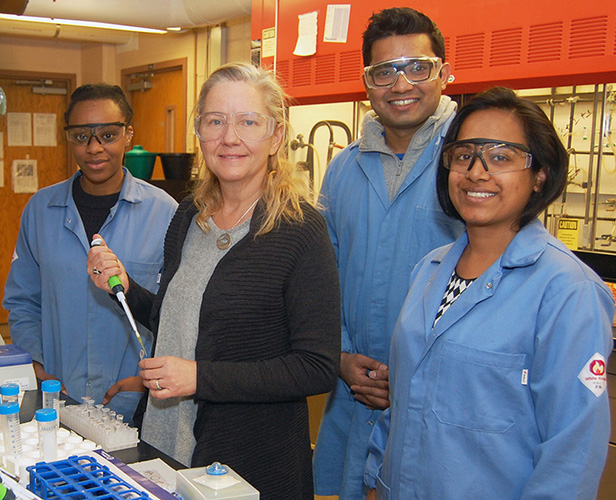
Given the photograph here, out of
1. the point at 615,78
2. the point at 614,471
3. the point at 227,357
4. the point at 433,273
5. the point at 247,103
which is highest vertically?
the point at 615,78

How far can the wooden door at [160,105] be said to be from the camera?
548cm

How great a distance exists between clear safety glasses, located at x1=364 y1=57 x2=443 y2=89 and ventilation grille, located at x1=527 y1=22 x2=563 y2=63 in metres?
0.66

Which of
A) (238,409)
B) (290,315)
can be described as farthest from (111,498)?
(290,315)

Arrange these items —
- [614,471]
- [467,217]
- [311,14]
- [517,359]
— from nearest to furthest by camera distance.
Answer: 1. [517,359]
2. [467,217]
3. [614,471]
4. [311,14]

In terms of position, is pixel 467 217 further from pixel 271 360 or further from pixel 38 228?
pixel 38 228

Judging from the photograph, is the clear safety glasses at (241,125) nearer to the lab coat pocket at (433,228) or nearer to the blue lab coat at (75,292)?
the lab coat pocket at (433,228)

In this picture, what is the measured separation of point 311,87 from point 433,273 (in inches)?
79.3

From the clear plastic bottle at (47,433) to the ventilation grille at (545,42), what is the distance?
6.78 ft

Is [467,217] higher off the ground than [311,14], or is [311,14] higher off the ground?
[311,14]

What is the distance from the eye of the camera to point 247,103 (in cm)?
153

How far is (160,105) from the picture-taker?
18.9 ft

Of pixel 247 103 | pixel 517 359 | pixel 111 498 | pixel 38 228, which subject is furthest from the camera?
pixel 38 228

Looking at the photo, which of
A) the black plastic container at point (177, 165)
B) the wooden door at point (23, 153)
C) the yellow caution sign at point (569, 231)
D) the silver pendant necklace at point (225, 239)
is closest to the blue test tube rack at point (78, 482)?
the silver pendant necklace at point (225, 239)

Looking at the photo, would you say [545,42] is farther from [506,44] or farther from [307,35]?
[307,35]
